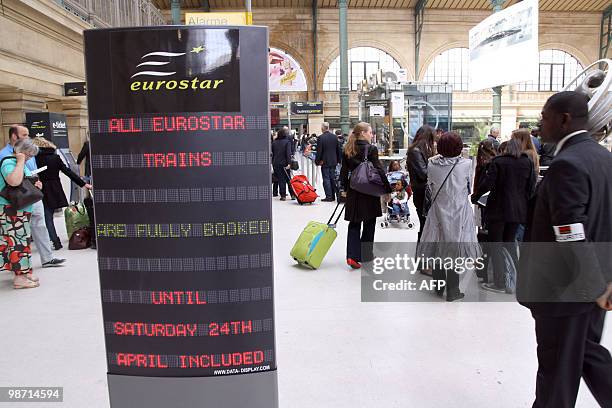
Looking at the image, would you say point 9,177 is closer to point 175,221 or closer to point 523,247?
point 175,221

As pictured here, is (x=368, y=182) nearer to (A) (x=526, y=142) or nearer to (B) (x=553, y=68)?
(A) (x=526, y=142)

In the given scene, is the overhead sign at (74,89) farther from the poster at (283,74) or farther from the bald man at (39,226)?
the poster at (283,74)

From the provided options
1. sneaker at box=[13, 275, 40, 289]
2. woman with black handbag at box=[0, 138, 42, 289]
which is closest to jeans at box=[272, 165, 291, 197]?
woman with black handbag at box=[0, 138, 42, 289]

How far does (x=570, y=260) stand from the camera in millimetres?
2350

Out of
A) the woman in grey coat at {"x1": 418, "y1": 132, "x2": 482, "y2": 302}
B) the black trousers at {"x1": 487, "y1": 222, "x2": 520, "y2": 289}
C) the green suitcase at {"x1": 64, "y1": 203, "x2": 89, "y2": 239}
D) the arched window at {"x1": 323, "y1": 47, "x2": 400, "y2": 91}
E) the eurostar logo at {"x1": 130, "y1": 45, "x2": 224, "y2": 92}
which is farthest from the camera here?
the arched window at {"x1": 323, "y1": 47, "x2": 400, "y2": 91}

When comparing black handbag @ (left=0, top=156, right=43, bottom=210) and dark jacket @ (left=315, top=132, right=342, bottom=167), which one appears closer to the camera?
black handbag @ (left=0, top=156, right=43, bottom=210)

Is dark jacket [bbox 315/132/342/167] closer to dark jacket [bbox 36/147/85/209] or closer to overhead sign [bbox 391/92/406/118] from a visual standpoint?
overhead sign [bbox 391/92/406/118]

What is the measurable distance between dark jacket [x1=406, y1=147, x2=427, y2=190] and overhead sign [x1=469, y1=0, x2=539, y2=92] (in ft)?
46.0

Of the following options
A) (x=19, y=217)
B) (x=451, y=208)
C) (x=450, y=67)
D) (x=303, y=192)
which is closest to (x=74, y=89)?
(x=303, y=192)

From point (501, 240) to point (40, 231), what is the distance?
5.53 metres

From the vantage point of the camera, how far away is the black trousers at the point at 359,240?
625 cm

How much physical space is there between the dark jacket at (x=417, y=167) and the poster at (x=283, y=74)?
45.4ft

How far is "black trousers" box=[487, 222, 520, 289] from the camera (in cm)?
529

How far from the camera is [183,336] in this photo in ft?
7.95
